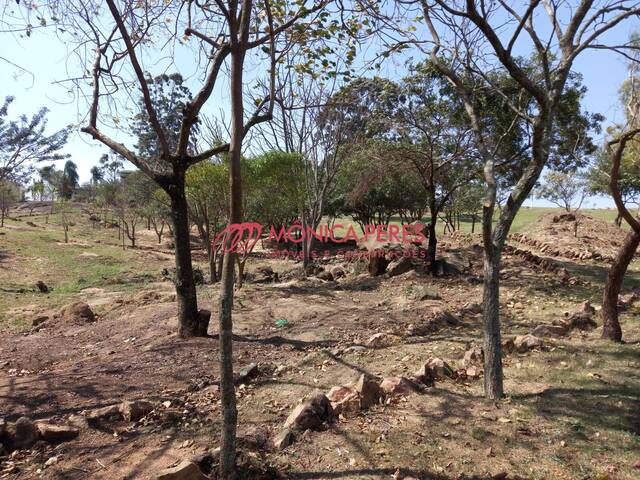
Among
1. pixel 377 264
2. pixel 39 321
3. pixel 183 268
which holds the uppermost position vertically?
pixel 183 268

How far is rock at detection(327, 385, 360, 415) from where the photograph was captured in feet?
11.5

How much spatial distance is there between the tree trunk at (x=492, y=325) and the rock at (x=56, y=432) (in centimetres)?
357

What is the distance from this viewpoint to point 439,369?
430 cm

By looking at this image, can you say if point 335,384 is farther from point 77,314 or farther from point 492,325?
point 77,314

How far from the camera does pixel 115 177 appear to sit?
3647 cm

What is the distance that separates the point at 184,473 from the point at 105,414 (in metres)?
1.57

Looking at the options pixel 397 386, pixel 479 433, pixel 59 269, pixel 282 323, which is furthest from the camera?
pixel 59 269

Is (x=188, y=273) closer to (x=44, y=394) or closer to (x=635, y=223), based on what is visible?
(x=44, y=394)

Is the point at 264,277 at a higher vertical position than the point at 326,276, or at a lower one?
lower

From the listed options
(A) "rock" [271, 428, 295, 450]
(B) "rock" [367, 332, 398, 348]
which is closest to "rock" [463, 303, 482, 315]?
(B) "rock" [367, 332, 398, 348]

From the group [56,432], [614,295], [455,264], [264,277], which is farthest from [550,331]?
[264,277]

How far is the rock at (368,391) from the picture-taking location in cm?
361

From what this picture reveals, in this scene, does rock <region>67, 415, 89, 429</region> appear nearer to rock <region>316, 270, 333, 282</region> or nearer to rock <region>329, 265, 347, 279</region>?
rock <region>316, 270, 333, 282</region>

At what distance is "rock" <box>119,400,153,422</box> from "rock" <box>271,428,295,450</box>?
1370 mm
